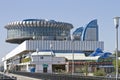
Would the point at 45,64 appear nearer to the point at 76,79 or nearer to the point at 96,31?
the point at 96,31

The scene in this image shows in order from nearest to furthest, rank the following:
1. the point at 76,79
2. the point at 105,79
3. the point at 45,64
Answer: the point at 105,79 < the point at 76,79 < the point at 45,64

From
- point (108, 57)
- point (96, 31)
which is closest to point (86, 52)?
point (96, 31)

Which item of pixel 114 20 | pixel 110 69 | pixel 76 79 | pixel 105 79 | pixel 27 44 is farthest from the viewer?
pixel 27 44

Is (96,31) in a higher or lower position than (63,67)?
higher

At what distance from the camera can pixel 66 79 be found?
43.5m

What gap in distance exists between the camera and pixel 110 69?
127m

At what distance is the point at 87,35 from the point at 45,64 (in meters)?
65.1

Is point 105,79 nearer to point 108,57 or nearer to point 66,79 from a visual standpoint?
point 66,79

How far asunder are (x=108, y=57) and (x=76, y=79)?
107 metres

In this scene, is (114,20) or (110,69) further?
(110,69)

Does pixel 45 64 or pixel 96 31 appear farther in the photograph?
pixel 96 31

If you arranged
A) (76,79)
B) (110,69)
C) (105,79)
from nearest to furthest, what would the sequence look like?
(105,79) < (76,79) < (110,69)

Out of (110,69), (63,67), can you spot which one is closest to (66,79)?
(110,69)

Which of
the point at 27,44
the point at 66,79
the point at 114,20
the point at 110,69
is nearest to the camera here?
the point at 114,20
